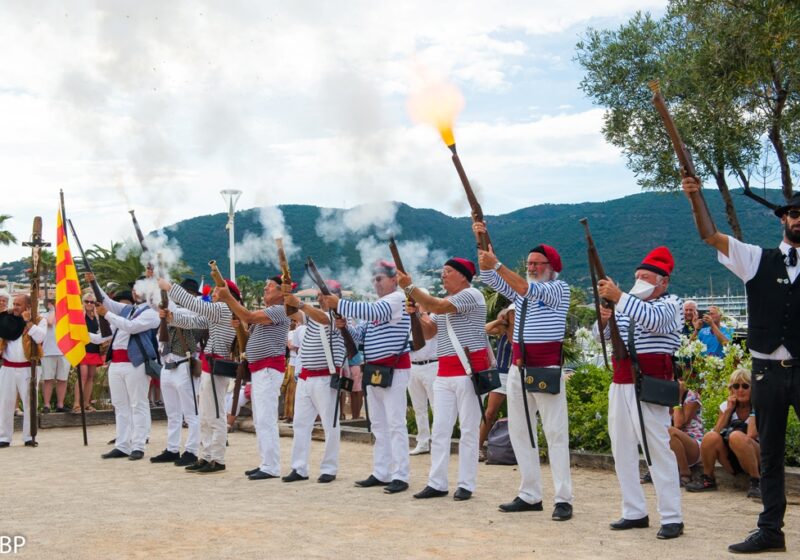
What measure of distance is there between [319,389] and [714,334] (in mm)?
4780

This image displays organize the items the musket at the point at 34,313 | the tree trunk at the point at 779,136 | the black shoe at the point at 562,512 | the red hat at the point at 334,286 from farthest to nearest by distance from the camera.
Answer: the tree trunk at the point at 779,136
the musket at the point at 34,313
the red hat at the point at 334,286
the black shoe at the point at 562,512

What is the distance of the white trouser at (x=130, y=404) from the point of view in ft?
40.6

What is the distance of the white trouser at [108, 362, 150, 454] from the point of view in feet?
40.6

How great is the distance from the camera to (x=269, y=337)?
10398 millimetres

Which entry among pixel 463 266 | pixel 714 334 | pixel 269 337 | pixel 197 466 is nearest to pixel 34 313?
pixel 197 466

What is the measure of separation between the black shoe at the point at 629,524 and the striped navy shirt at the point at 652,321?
128 centimetres

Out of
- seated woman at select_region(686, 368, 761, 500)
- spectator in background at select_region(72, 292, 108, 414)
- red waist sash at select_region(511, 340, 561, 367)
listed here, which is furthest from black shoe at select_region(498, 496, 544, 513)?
spectator in background at select_region(72, 292, 108, 414)

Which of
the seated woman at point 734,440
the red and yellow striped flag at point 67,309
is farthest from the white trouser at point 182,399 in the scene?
the seated woman at point 734,440

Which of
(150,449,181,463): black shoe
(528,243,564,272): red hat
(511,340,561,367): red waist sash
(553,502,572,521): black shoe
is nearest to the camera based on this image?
(553,502,572,521): black shoe

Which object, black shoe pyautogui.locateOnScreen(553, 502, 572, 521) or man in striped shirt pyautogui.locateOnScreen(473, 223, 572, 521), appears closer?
black shoe pyautogui.locateOnScreen(553, 502, 572, 521)

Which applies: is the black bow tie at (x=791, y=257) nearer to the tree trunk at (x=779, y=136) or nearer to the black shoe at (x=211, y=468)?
the black shoe at (x=211, y=468)

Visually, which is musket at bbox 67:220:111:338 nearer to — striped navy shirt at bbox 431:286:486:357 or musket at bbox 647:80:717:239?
striped navy shirt at bbox 431:286:486:357

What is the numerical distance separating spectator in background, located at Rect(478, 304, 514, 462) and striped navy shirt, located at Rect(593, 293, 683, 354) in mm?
3530

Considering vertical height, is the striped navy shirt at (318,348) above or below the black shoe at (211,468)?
above
